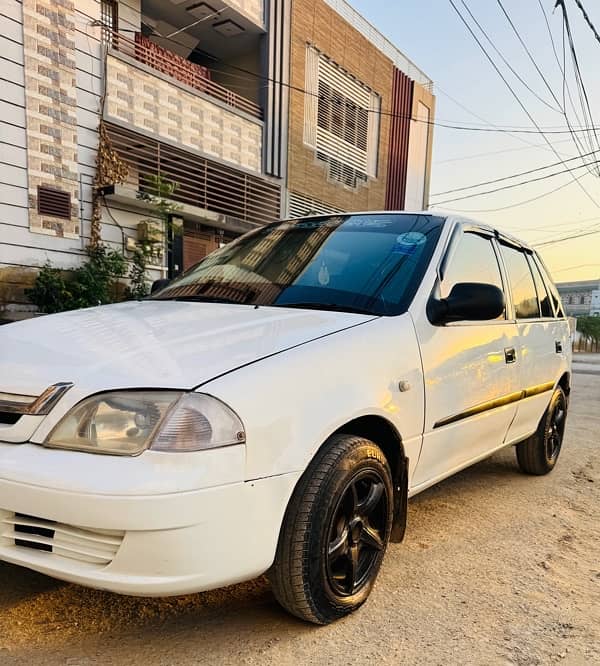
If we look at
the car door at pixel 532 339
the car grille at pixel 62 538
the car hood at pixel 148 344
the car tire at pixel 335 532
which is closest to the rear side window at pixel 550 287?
the car door at pixel 532 339

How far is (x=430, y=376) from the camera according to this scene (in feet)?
7.84

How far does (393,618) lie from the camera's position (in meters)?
2.08

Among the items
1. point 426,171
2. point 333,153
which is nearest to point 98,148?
point 333,153

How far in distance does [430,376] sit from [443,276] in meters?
0.57

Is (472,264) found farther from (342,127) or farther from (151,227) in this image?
(342,127)

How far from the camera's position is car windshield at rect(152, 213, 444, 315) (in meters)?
2.48

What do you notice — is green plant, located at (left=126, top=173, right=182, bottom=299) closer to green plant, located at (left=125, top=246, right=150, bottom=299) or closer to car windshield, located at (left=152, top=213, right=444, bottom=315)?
green plant, located at (left=125, top=246, right=150, bottom=299)

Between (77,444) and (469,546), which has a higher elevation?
(77,444)

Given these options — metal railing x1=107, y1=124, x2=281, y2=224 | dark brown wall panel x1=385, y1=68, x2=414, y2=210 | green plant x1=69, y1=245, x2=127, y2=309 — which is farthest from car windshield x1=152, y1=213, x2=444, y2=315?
dark brown wall panel x1=385, y1=68, x2=414, y2=210

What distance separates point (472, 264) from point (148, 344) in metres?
1.93

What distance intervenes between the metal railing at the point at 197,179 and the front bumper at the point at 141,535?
302 inches

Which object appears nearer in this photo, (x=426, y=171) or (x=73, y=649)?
(x=73, y=649)

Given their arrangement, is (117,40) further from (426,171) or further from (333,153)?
(426,171)

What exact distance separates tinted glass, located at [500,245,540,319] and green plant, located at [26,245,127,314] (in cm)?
591
